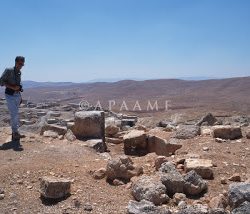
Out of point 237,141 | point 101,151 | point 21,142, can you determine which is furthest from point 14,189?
point 237,141

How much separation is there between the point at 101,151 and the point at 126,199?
142 inches

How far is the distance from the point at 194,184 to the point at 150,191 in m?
0.71

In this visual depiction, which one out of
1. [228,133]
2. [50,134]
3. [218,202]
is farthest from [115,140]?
[218,202]

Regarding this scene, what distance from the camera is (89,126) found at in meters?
10.4

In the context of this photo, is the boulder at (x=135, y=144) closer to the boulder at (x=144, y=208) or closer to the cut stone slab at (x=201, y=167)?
the cut stone slab at (x=201, y=167)

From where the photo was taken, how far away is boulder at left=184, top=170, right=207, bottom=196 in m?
6.09

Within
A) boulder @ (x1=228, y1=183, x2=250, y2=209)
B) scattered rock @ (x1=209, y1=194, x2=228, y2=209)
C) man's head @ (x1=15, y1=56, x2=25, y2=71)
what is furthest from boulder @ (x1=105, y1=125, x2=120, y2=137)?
boulder @ (x1=228, y1=183, x2=250, y2=209)

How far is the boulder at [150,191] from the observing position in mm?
5839

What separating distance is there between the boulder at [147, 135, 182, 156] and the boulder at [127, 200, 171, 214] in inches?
132

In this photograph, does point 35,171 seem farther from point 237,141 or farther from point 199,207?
point 237,141

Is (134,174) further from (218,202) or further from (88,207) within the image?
(218,202)

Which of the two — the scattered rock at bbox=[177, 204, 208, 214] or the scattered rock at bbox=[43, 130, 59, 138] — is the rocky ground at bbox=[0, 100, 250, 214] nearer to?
the scattered rock at bbox=[177, 204, 208, 214]

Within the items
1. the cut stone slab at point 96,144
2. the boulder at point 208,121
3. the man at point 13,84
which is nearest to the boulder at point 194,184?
the cut stone slab at point 96,144

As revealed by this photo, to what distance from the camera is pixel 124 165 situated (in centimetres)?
690
